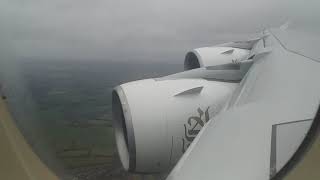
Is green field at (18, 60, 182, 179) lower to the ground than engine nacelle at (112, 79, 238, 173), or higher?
higher

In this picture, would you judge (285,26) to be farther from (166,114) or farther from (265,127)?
(166,114)

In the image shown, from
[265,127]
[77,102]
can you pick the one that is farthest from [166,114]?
[265,127]

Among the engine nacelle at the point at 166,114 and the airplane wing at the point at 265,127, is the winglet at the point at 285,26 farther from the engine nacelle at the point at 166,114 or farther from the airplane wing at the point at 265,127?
the engine nacelle at the point at 166,114

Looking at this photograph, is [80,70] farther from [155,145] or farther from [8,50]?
[155,145]

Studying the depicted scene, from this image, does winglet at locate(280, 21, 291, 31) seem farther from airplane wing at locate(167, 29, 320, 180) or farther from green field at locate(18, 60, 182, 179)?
green field at locate(18, 60, 182, 179)

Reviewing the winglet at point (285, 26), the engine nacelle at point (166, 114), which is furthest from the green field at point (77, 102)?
the winglet at point (285, 26)

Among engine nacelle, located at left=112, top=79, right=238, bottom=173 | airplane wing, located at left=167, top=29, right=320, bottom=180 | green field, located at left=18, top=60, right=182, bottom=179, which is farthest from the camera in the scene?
engine nacelle, located at left=112, top=79, right=238, bottom=173

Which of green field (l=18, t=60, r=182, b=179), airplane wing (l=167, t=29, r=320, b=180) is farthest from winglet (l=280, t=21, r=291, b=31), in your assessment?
green field (l=18, t=60, r=182, b=179)
